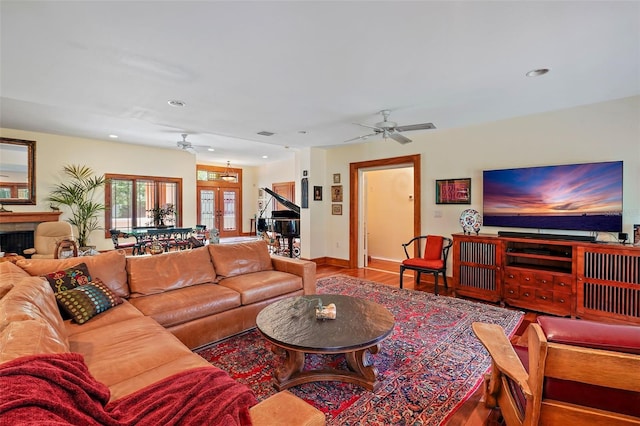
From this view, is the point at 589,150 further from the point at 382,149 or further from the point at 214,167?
the point at 214,167

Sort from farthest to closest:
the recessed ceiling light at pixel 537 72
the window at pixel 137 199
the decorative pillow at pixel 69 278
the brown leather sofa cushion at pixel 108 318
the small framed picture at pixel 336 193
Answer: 1. the window at pixel 137 199
2. the small framed picture at pixel 336 193
3. the recessed ceiling light at pixel 537 72
4. the decorative pillow at pixel 69 278
5. the brown leather sofa cushion at pixel 108 318

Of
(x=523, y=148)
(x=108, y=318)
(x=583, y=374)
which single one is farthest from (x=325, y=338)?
(x=523, y=148)

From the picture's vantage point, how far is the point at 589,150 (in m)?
3.75

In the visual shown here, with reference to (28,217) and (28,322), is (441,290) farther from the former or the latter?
(28,217)

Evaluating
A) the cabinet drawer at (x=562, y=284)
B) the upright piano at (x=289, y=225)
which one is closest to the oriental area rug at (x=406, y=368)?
the cabinet drawer at (x=562, y=284)

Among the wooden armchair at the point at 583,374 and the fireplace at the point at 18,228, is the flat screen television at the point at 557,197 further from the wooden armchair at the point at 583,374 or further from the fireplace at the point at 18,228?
the fireplace at the point at 18,228

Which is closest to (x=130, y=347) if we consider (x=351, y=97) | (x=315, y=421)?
(x=315, y=421)

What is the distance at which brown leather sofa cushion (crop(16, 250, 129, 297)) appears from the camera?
99.6 inches

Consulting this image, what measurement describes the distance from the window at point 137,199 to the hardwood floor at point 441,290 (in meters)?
4.78

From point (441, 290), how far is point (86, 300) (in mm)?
4512

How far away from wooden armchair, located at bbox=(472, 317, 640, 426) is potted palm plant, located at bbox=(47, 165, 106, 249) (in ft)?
26.3

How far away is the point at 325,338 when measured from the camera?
79.3 inches

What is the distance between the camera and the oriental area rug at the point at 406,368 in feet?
6.34

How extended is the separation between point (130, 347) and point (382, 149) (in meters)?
5.11
